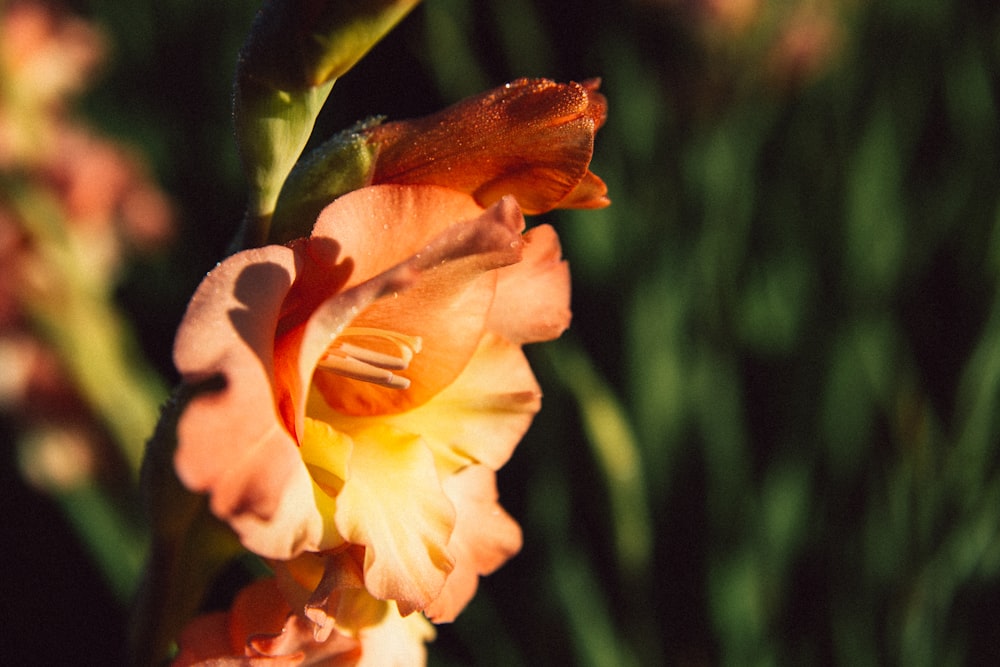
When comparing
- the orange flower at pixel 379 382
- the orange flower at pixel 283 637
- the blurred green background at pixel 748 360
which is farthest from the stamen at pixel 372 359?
the blurred green background at pixel 748 360

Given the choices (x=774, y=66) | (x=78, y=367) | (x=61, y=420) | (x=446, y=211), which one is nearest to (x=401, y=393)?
(x=446, y=211)

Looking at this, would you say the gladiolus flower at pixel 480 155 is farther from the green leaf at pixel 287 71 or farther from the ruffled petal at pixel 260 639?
the ruffled petal at pixel 260 639

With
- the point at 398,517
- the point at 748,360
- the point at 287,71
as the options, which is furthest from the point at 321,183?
the point at 748,360

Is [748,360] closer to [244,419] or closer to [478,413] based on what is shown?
[478,413]

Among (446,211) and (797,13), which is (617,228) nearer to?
(797,13)

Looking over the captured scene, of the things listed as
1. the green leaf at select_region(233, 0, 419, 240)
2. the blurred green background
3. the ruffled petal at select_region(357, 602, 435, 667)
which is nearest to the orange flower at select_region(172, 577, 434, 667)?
the ruffled petal at select_region(357, 602, 435, 667)

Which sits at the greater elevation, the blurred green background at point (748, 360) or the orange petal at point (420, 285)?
the orange petal at point (420, 285)
